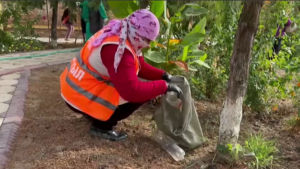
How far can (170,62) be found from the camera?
3.01m

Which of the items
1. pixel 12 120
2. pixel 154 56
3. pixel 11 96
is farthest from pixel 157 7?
pixel 11 96

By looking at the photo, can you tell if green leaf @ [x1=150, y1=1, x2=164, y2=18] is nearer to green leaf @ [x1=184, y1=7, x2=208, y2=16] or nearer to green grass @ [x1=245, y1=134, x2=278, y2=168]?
green leaf @ [x1=184, y1=7, x2=208, y2=16]

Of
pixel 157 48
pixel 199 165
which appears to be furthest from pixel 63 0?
pixel 199 165

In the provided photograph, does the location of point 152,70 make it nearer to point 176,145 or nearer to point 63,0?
point 176,145

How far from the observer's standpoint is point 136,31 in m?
2.30

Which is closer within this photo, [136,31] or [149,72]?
[136,31]

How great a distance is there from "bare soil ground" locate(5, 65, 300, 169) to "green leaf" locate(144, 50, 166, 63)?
0.55 metres

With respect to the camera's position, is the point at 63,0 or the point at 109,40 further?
the point at 63,0

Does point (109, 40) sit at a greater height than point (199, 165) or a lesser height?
greater

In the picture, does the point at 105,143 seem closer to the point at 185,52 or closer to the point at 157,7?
the point at 185,52

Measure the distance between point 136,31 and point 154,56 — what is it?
71cm

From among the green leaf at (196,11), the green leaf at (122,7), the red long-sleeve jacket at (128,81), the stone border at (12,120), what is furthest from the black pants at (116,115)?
the green leaf at (196,11)

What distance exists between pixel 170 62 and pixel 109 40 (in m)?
0.83

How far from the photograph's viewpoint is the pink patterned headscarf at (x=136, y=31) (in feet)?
7.46
